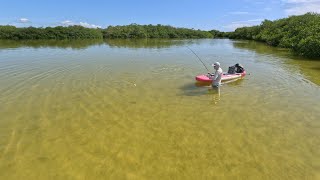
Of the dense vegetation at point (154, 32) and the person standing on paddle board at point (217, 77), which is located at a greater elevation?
the dense vegetation at point (154, 32)

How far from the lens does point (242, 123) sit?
29.2 ft

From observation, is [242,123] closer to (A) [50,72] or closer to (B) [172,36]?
(A) [50,72]

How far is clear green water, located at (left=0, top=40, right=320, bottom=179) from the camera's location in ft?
20.7

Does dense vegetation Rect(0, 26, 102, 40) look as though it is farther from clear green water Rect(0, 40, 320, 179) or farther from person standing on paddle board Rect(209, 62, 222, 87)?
person standing on paddle board Rect(209, 62, 222, 87)

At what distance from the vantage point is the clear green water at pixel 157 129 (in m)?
6.31

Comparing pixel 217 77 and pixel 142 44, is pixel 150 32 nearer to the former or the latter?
pixel 142 44

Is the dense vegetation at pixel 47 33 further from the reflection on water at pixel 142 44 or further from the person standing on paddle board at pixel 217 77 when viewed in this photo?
the person standing on paddle board at pixel 217 77

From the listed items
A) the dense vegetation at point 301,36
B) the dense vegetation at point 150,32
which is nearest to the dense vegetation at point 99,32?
the dense vegetation at point 150,32

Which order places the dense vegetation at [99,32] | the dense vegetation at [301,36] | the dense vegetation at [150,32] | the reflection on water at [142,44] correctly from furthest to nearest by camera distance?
1. the dense vegetation at [150,32]
2. the dense vegetation at [99,32]
3. the reflection on water at [142,44]
4. the dense vegetation at [301,36]

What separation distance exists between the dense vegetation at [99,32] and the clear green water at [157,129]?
55.7 m

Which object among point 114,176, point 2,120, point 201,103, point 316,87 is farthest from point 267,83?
point 2,120

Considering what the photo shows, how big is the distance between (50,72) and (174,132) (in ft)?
38.8

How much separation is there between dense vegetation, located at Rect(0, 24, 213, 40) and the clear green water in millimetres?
55657

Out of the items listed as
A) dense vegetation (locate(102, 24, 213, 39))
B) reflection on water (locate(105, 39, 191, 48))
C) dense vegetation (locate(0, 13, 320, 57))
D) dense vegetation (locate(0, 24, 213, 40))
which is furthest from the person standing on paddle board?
dense vegetation (locate(102, 24, 213, 39))
